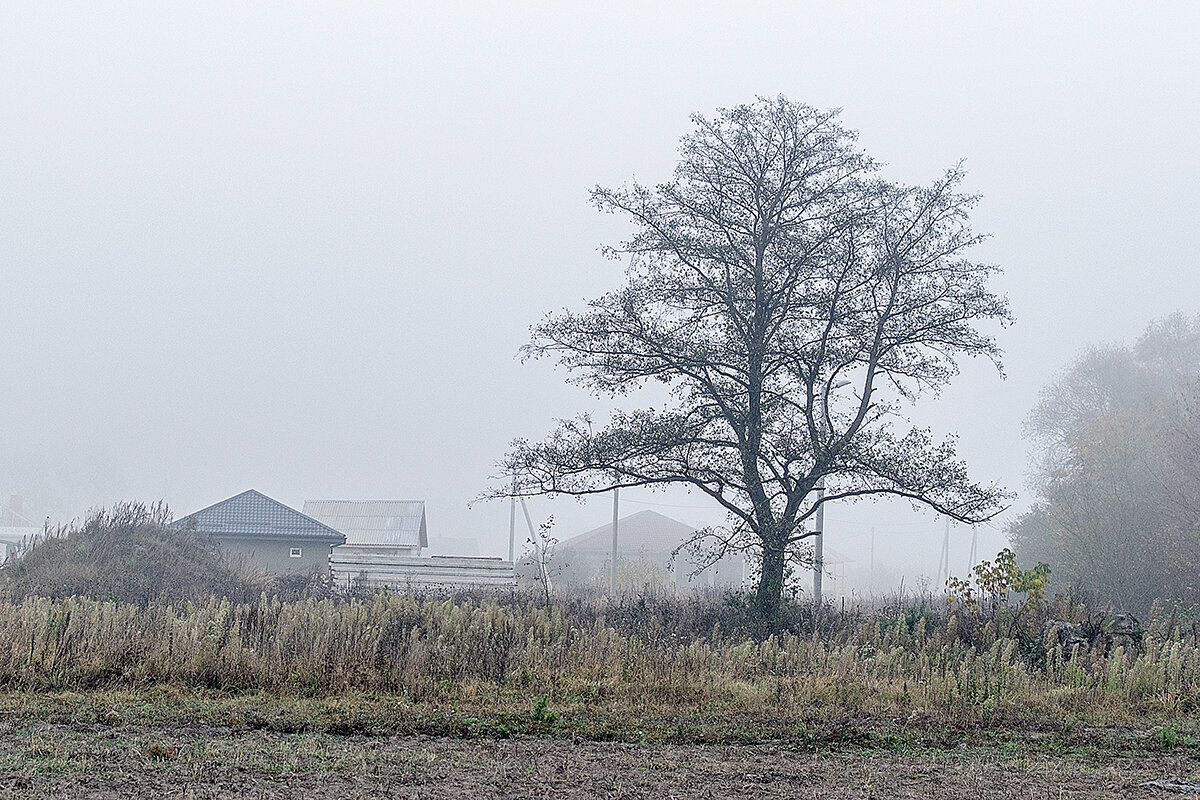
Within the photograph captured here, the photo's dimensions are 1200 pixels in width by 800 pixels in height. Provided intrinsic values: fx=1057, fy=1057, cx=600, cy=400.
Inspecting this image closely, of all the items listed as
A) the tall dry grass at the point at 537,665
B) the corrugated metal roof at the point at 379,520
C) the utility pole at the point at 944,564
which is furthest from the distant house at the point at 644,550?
the tall dry grass at the point at 537,665

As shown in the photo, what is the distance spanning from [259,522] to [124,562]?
9903 millimetres

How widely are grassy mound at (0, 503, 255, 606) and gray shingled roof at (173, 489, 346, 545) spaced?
18.1 feet

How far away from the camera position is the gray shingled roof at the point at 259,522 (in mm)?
31375

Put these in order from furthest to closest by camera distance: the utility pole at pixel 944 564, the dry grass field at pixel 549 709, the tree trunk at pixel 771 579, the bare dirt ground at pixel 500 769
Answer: the utility pole at pixel 944 564 < the tree trunk at pixel 771 579 < the dry grass field at pixel 549 709 < the bare dirt ground at pixel 500 769

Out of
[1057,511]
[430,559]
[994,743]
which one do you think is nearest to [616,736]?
[994,743]

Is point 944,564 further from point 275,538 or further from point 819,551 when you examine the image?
point 275,538

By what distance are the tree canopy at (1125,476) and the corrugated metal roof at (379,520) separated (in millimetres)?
29748

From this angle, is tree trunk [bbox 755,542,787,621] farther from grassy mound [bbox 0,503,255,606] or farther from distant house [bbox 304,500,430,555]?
distant house [bbox 304,500,430,555]

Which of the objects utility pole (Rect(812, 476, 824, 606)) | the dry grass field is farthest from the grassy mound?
utility pole (Rect(812, 476, 824, 606))

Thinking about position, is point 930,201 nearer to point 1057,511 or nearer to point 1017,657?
point 1017,657

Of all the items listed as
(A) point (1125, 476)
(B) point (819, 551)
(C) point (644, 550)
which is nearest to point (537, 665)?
(B) point (819, 551)

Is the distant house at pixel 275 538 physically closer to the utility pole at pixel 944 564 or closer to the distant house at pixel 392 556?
the distant house at pixel 392 556

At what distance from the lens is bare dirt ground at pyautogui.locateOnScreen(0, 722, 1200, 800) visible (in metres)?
5.62

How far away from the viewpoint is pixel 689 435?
17016 mm
